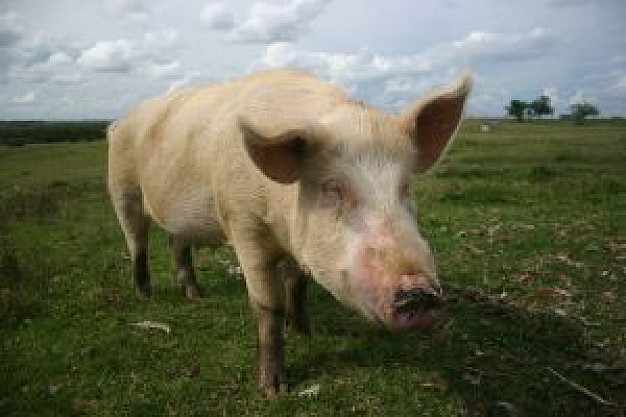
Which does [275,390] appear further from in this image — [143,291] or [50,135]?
[50,135]

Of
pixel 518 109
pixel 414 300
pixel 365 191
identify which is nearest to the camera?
pixel 414 300

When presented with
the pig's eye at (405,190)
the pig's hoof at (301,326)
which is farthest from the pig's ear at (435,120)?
the pig's hoof at (301,326)

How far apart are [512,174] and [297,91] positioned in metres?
15.2

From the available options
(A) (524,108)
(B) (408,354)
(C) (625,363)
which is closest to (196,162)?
(B) (408,354)

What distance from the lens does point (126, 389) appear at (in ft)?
20.7

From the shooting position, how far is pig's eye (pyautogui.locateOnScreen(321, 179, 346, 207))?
4.77 metres

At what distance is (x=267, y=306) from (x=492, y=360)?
2059 millimetres

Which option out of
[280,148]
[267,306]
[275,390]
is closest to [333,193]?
[280,148]

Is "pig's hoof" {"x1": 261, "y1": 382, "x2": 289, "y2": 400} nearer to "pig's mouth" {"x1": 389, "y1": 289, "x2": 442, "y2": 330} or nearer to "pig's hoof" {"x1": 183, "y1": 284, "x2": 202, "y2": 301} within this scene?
"pig's mouth" {"x1": 389, "y1": 289, "x2": 442, "y2": 330}

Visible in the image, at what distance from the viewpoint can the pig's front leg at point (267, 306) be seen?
236 inches

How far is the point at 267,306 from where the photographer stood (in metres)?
6.08

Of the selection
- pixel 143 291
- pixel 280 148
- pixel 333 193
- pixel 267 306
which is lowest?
pixel 143 291

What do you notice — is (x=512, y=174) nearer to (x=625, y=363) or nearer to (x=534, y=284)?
(x=534, y=284)

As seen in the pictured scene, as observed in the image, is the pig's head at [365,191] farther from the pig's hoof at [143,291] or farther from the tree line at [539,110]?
the tree line at [539,110]
